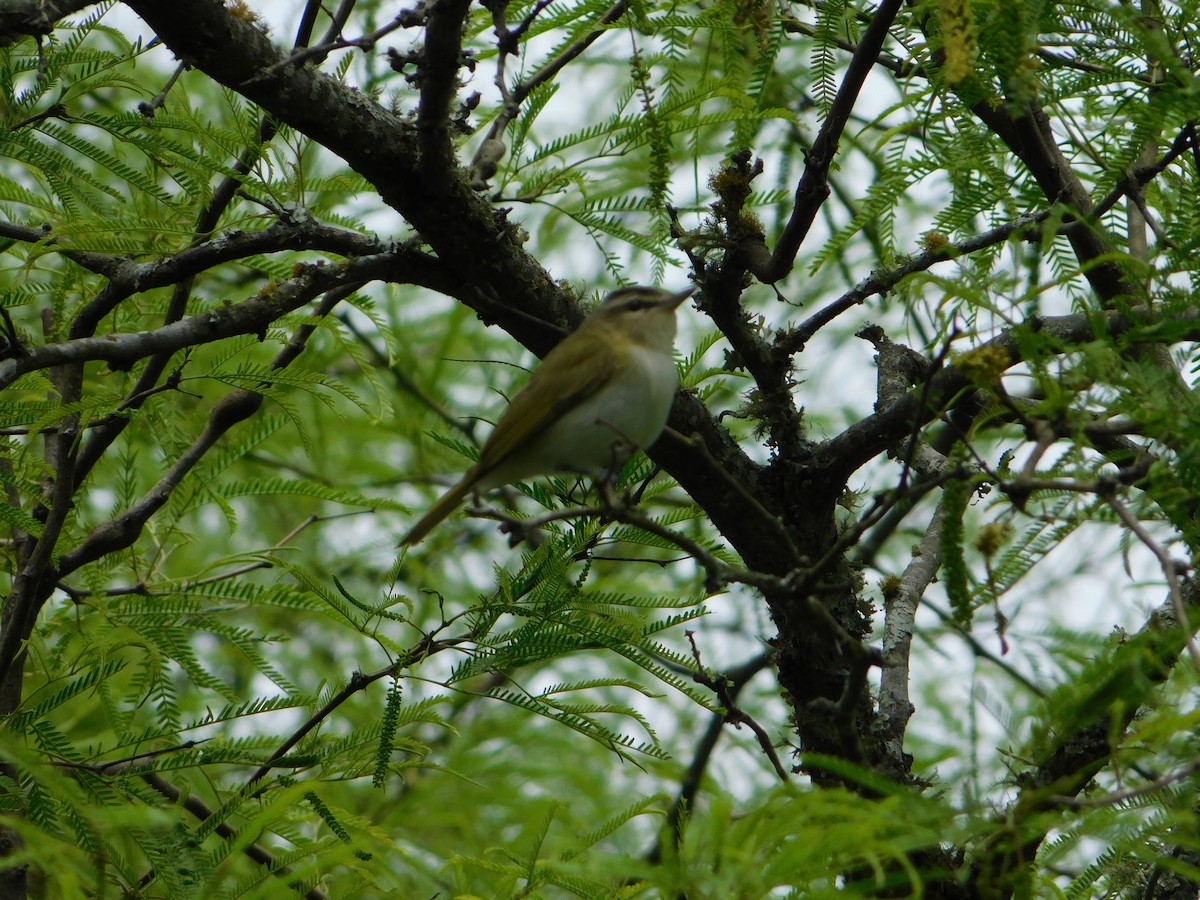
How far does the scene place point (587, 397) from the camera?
13.9ft

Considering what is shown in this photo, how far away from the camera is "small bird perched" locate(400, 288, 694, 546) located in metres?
3.90

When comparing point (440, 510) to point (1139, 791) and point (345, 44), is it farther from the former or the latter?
point (1139, 791)

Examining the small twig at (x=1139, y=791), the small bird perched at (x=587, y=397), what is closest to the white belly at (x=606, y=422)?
the small bird perched at (x=587, y=397)

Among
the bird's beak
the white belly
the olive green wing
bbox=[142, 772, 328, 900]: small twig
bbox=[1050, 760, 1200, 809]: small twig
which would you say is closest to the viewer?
bbox=[1050, 760, 1200, 809]: small twig

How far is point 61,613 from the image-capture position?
443cm

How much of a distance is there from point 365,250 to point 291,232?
0.26 metres

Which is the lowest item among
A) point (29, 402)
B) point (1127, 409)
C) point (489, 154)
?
point (1127, 409)

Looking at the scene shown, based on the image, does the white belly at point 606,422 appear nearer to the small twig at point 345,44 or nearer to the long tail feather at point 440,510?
the long tail feather at point 440,510

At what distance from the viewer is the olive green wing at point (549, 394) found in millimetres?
4109

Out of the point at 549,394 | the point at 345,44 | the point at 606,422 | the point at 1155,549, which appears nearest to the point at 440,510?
the point at 549,394

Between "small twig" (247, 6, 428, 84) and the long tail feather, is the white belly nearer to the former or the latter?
the long tail feather

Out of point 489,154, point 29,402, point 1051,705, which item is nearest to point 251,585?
point 29,402

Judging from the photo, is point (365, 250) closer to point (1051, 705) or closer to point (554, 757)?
point (1051, 705)

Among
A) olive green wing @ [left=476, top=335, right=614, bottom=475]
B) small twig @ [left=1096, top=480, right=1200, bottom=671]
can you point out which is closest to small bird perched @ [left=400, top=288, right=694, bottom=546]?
olive green wing @ [left=476, top=335, right=614, bottom=475]
